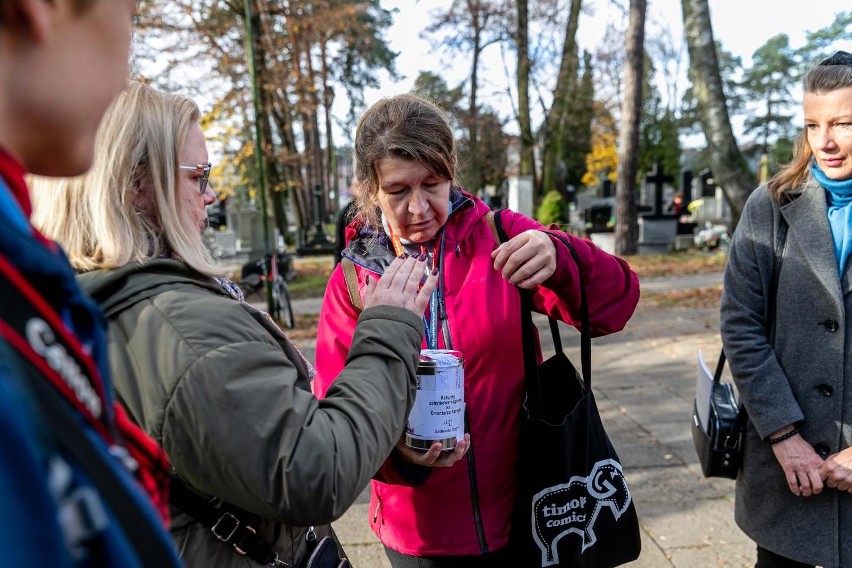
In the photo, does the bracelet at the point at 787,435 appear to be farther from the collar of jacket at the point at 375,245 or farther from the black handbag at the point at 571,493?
the collar of jacket at the point at 375,245

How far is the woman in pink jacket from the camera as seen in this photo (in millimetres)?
1809

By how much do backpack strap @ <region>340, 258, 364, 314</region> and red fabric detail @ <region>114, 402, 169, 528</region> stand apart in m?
1.03

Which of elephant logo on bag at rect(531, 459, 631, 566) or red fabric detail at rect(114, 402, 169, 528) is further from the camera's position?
elephant logo on bag at rect(531, 459, 631, 566)

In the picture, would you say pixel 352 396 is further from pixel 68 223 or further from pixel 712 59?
pixel 712 59

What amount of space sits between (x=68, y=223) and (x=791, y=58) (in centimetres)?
5914

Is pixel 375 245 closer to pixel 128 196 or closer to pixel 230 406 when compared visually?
pixel 128 196

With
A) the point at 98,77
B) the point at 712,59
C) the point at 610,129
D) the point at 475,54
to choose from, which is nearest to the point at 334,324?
the point at 98,77

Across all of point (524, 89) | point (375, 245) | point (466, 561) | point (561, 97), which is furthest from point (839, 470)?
point (561, 97)

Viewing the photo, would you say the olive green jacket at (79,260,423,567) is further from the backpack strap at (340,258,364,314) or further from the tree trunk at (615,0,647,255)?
the tree trunk at (615,0,647,255)

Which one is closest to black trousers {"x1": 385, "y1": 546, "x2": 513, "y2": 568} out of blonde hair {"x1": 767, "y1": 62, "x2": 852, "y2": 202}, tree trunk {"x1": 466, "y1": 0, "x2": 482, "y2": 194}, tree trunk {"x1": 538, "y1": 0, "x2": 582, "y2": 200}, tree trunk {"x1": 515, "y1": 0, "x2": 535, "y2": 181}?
blonde hair {"x1": 767, "y1": 62, "x2": 852, "y2": 202}

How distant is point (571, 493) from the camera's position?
1699 millimetres

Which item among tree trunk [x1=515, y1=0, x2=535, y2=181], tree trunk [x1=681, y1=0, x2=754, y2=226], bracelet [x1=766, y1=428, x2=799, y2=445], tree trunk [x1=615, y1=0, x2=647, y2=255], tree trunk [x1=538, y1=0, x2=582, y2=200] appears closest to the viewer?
bracelet [x1=766, y1=428, x2=799, y2=445]

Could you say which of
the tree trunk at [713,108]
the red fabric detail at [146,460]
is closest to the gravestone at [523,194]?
the tree trunk at [713,108]

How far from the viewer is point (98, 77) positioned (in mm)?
661
